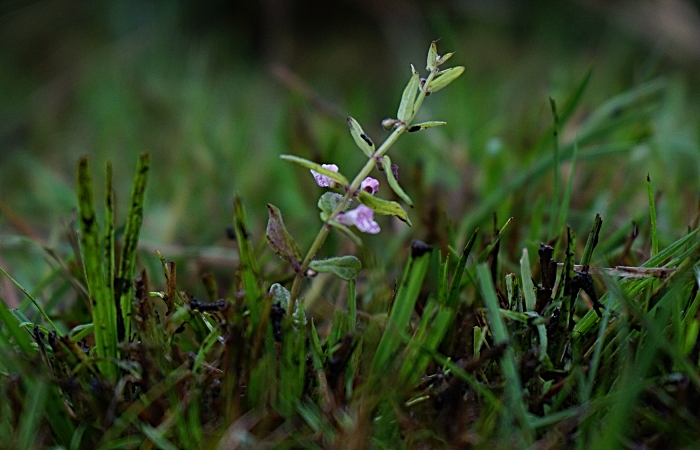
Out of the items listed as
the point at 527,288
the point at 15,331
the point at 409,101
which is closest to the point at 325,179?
the point at 409,101

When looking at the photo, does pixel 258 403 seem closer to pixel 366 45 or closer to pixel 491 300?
pixel 491 300

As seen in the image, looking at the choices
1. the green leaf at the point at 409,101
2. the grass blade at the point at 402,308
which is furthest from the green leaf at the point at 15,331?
the green leaf at the point at 409,101

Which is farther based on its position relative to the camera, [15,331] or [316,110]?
[316,110]

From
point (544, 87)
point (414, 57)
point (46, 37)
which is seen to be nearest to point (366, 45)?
point (414, 57)

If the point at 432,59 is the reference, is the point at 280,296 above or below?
below

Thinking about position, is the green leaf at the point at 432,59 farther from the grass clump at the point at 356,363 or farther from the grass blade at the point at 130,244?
the grass blade at the point at 130,244

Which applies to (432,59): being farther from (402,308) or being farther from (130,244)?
(130,244)
